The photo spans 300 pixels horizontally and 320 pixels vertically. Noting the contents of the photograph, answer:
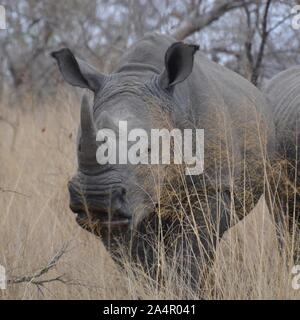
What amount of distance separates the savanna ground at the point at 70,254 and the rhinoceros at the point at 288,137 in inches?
9.7

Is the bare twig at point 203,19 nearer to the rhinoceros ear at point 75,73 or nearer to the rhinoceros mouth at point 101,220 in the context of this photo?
the rhinoceros ear at point 75,73

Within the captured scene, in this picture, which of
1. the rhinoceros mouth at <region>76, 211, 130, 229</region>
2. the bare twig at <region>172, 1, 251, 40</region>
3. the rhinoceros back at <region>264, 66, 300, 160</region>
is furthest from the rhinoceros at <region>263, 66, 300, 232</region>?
the bare twig at <region>172, 1, 251, 40</region>

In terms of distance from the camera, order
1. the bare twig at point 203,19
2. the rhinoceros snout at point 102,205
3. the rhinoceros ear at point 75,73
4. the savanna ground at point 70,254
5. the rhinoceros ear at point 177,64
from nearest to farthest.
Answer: the rhinoceros snout at point 102,205 → the savanna ground at point 70,254 → the rhinoceros ear at point 177,64 → the rhinoceros ear at point 75,73 → the bare twig at point 203,19

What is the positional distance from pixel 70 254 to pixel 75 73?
121 cm

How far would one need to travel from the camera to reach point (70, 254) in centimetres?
530

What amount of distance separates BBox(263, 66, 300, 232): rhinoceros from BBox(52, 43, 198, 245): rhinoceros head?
0.88 m

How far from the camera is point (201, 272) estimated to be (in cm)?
439

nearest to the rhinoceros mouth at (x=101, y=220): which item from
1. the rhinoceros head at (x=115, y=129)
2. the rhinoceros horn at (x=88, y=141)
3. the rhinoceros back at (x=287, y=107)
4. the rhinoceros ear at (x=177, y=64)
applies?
the rhinoceros head at (x=115, y=129)

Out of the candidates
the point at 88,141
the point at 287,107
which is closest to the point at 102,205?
the point at 88,141

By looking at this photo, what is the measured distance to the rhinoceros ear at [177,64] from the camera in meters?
4.51

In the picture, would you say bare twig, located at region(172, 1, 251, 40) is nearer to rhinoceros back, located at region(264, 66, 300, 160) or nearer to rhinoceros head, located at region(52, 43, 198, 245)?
rhinoceros back, located at region(264, 66, 300, 160)

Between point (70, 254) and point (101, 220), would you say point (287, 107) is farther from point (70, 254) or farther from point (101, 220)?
point (101, 220)

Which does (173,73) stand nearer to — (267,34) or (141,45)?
(141,45)
